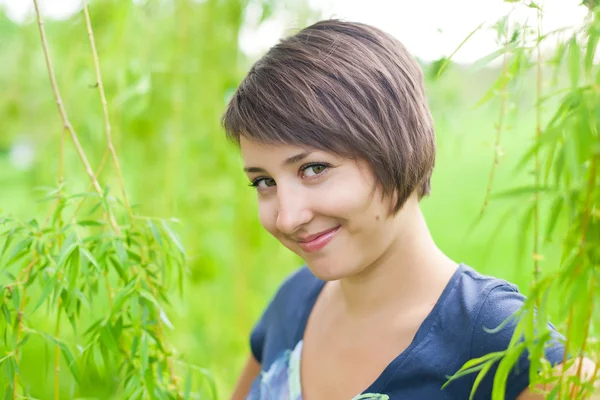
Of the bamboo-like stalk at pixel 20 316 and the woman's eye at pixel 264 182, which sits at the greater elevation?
the woman's eye at pixel 264 182

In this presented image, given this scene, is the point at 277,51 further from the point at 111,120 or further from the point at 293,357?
the point at 111,120

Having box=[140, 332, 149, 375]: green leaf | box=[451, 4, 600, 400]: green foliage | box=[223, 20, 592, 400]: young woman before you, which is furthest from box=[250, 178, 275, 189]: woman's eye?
box=[451, 4, 600, 400]: green foliage

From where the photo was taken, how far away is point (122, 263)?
1.01 meters

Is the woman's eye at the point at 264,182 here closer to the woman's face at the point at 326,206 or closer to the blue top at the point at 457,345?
the woman's face at the point at 326,206

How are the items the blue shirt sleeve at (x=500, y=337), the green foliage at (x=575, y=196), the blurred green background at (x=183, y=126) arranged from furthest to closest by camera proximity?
1. the blurred green background at (x=183, y=126)
2. the blue shirt sleeve at (x=500, y=337)
3. the green foliage at (x=575, y=196)

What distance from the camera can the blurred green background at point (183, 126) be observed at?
1.86 m

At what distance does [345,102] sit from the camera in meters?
0.97

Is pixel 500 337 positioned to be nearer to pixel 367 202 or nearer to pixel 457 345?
pixel 457 345

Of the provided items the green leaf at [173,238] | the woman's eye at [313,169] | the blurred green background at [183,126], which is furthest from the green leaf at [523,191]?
the blurred green background at [183,126]

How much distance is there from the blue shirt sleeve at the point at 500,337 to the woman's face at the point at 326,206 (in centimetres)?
18

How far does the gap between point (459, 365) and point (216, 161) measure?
4.14 ft

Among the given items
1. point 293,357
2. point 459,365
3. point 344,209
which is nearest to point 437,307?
point 459,365

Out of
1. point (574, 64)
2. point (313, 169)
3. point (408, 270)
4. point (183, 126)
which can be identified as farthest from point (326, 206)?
point (183, 126)

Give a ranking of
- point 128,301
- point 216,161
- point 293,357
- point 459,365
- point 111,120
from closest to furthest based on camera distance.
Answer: point 459,365 → point 128,301 → point 293,357 → point 111,120 → point 216,161
